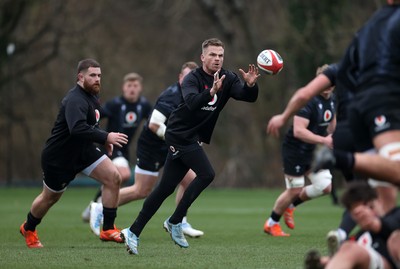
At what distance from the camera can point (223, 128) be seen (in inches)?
1251

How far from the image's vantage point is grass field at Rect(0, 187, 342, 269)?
8.95 m

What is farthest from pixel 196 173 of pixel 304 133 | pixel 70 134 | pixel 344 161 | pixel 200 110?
pixel 344 161

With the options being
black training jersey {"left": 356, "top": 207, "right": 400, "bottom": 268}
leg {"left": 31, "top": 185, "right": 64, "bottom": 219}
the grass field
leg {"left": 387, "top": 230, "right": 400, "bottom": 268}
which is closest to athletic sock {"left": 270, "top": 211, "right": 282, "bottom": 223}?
the grass field

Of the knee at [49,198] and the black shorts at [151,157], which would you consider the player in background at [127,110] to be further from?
the knee at [49,198]

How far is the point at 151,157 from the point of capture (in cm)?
1345

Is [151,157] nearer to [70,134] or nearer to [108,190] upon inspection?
[108,190]

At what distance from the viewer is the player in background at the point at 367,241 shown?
6391 millimetres

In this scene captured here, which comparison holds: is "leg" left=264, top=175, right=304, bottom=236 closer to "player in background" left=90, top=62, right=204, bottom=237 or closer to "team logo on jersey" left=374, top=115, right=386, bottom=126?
"player in background" left=90, top=62, right=204, bottom=237

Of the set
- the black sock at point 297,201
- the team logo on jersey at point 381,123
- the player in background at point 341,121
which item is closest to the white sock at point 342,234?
the player in background at point 341,121

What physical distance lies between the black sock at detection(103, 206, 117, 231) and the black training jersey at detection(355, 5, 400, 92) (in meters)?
4.21

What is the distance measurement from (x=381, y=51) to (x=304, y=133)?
4.61 meters

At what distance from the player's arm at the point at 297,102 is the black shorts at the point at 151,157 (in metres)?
5.78

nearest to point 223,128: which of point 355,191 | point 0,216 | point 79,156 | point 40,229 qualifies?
point 0,216

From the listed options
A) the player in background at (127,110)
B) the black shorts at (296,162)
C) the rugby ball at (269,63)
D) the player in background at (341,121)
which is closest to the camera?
the player in background at (341,121)
